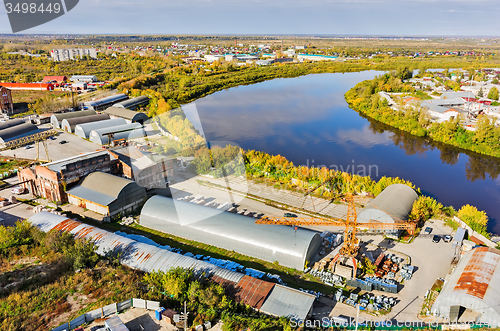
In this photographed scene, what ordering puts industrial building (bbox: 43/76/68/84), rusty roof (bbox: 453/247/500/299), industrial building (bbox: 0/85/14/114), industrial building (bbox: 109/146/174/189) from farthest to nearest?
industrial building (bbox: 43/76/68/84)
industrial building (bbox: 0/85/14/114)
industrial building (bbox: 109/146/174/189)
rusty roof (bbox: 453/247/500/299)

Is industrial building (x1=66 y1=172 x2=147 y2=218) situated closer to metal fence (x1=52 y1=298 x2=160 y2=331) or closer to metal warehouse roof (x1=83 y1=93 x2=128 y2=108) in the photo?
metal fence (x1=52 y1=298 x2=160 y2=331)

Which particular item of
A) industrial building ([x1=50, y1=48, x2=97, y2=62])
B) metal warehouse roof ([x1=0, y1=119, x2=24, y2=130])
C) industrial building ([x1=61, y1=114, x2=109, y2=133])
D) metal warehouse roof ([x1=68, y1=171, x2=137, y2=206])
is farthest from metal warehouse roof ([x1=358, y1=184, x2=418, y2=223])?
industrial building ([x1=50, y1=48, x2=97, y2=62])

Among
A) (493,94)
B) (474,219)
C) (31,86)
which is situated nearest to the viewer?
(474,219)

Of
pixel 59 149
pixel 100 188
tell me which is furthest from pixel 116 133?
pixel 100 188

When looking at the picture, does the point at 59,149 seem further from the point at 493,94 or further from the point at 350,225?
the point at 493,94

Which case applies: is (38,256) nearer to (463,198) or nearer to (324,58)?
(463,198)
